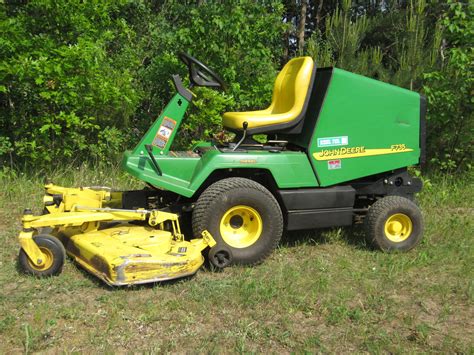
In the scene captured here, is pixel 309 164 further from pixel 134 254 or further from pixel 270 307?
pixel 134 254

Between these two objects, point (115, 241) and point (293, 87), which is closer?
point (115, 241)

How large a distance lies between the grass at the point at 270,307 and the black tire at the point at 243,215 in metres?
0.15

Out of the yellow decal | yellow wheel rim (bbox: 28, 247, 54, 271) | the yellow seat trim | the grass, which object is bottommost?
the grass

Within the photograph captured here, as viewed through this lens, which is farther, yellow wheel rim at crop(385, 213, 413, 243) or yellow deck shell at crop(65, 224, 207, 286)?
yellow wheel rim at crop(385, 213, 413, 243)

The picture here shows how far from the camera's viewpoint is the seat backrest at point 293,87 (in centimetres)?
450

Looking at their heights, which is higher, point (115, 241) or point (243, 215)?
point (243, 215)

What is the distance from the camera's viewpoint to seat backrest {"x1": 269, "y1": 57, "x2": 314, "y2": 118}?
4.50 meters

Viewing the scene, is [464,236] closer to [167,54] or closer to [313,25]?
[167,54]

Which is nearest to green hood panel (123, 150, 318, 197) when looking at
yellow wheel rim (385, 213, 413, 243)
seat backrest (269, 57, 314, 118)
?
seat backrest (269, 57, 314, 118)

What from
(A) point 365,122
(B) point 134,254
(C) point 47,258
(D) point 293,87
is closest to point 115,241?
(B) point 134,254

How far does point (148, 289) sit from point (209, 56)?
12.6 ft

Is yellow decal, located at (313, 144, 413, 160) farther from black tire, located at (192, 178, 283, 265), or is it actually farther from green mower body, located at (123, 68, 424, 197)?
black tire, located at (192, 178, 283, 265)

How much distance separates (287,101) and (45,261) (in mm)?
2507

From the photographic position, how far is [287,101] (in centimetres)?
470
